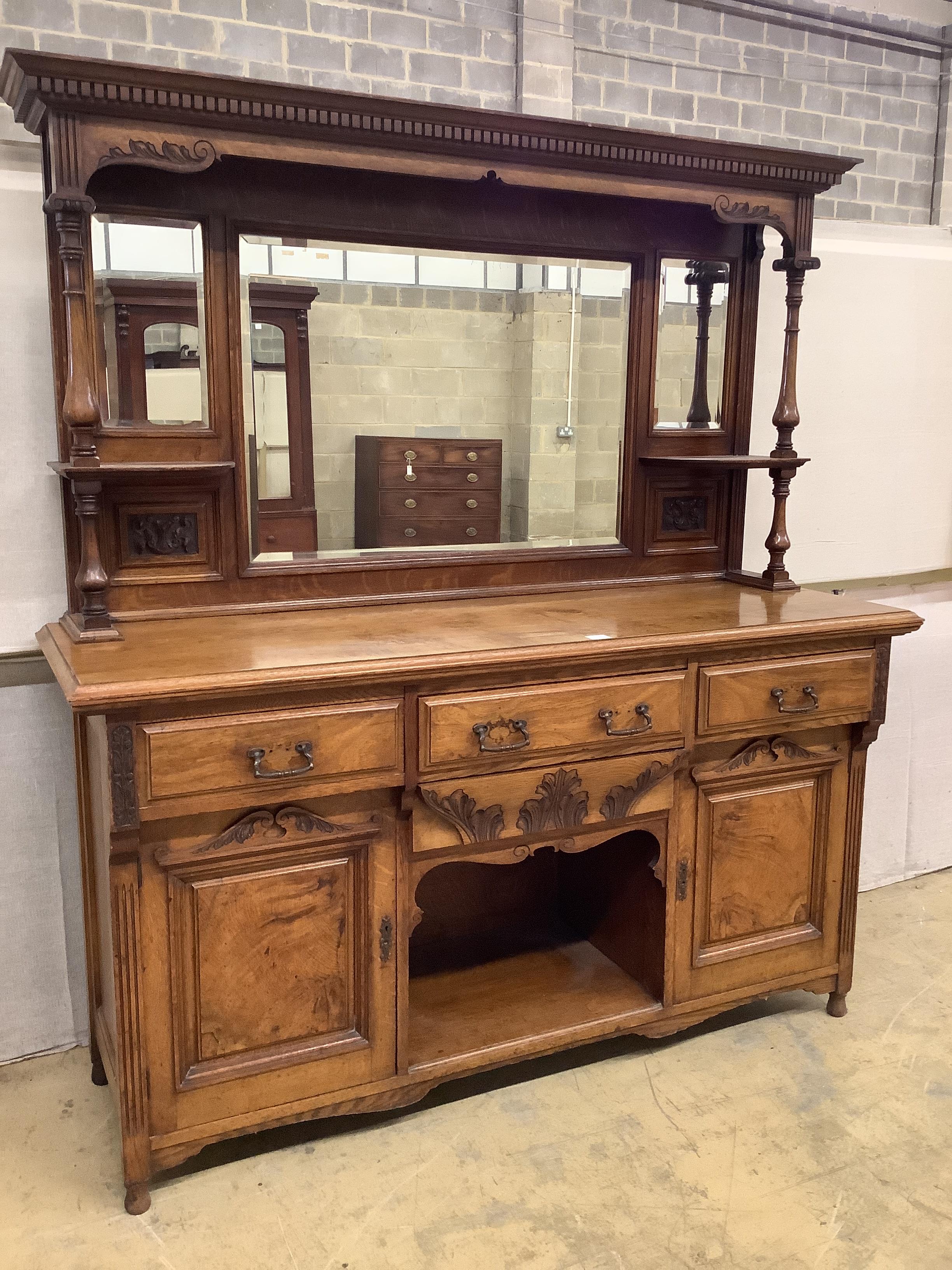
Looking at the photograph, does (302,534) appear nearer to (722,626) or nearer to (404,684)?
(404,684)

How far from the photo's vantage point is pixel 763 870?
2441mm

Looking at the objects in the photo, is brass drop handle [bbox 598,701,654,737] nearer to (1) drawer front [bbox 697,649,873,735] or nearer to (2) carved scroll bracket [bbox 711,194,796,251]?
(1) drawer front [bbox 697,649,873,735]

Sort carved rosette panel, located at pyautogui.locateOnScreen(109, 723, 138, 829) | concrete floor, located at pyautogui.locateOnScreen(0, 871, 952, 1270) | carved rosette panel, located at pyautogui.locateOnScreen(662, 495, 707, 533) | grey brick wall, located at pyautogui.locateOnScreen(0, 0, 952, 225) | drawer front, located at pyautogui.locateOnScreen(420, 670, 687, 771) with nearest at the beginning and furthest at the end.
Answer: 1. carved rosette panel, located at pyautogui.locateOnScreen(109, 723, 138, 829)
2. concrete floor, located at pyautogui.locateOnScreen(0, 871, 952, 1270)
3. drawer front, located at pyautogui.locateOnScreen(420, 670, 687, 771)
4. carved rosette panel, located at pyautogui.locateOnScreen(662, 495, 707, 533)
5. grey brick wall, located at pyautogui.locateOnScreen(0, 0, 952, 225)

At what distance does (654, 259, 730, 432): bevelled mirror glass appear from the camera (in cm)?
264

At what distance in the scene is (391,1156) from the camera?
210 centimetres

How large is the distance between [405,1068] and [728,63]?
347 centimetres

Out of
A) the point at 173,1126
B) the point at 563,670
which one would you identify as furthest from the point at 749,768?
the point at 173,1126

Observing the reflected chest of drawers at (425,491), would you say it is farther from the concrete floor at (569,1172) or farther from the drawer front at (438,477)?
the concrete floor at (569,1172)

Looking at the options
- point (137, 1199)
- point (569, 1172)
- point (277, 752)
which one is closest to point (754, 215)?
point (277, 752)

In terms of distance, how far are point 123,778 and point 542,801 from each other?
0.81 meters

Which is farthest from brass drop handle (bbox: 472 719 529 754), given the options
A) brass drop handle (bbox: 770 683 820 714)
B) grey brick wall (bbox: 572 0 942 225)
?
grey brick wall (bbox: 572 0 942 225)

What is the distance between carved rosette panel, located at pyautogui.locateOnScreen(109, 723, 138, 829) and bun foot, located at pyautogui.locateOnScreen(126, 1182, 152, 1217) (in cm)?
71

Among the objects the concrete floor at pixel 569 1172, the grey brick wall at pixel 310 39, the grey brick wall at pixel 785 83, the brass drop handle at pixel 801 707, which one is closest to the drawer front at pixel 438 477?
the brass drop handle at pixel 801 707

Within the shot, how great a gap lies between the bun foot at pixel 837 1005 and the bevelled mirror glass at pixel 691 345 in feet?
4.80
